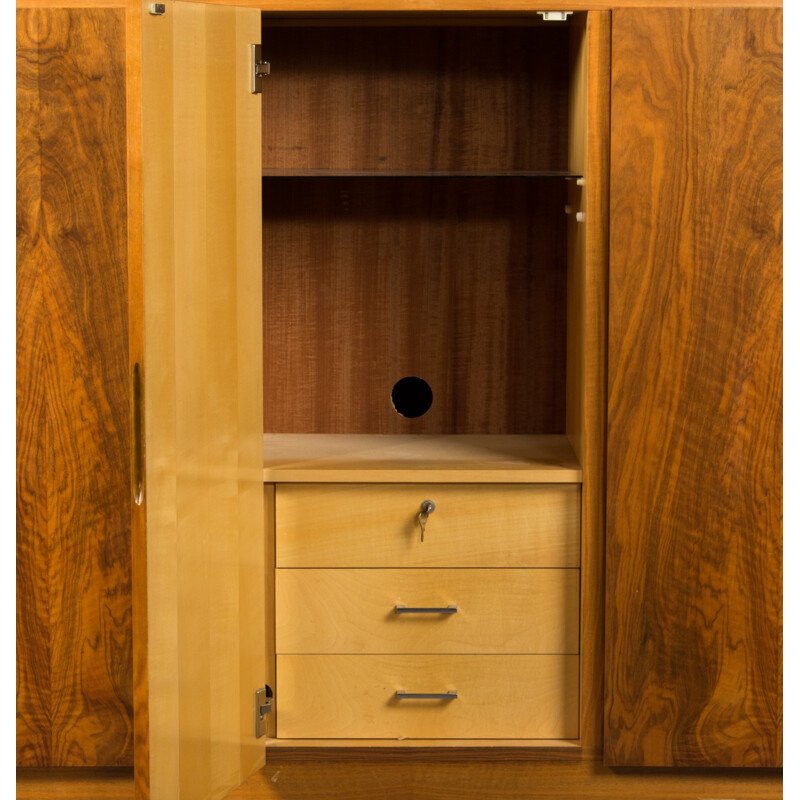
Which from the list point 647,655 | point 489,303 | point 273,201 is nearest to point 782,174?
point 489,303

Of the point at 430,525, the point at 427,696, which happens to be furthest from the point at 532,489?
the point at 427,696

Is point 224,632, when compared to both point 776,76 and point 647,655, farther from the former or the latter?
point 776,76

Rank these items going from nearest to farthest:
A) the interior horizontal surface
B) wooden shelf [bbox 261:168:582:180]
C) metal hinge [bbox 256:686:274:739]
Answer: metal hinge [bbox 256:686:274:739], wooden shelf [bbox 261:168:582:180], the interior horizontal surface

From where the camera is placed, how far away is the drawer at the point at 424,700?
Answer: 243cm

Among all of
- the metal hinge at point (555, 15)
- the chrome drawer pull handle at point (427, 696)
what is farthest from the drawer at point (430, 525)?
the metal hinge at point (555, 15)

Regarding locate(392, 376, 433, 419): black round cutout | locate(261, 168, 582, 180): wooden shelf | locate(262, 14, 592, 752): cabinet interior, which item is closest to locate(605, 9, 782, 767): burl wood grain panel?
locate(261, 168, 582, 180): wooden shelf

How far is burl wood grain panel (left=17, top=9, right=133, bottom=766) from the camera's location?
2.28 meters

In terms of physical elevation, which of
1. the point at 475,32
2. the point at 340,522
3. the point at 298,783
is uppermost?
the point at 475,32

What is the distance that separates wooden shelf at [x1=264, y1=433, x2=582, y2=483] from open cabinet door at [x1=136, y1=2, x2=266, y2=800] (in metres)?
0.17

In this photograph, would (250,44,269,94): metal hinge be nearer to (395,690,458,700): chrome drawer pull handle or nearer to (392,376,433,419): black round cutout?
(392,376,433,419): black round cutout

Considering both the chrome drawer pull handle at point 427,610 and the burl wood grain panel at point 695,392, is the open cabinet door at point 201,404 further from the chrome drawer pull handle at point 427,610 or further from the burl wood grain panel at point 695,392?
the burl wood grain panel at point 695,392

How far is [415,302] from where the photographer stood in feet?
9.25

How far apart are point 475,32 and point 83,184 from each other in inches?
39.0

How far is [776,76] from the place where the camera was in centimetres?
227
